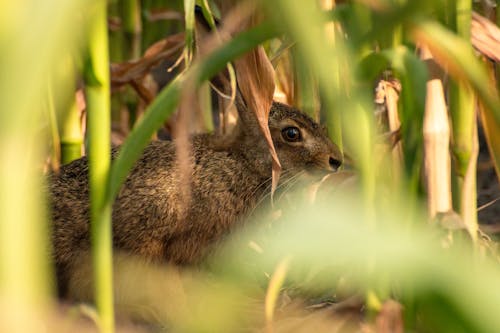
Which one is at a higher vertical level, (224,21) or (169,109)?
(224,21)

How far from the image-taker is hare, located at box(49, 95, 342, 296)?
110 inches

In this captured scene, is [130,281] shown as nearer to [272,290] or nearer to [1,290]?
[272,290]

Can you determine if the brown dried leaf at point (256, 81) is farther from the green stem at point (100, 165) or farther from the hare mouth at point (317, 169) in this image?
the hare mouth at point (317, 169)

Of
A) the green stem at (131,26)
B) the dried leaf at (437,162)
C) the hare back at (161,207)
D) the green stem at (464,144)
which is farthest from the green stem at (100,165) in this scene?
the green stem at (131,26)

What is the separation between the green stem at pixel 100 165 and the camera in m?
1.44

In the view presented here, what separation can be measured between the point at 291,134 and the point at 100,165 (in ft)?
5.33

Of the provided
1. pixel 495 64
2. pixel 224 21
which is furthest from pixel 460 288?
pixel 495 64

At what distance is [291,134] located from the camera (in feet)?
10.00

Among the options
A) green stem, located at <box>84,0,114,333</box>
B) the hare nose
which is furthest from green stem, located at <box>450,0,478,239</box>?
green stem, located at <box>84,0,114,333</box>

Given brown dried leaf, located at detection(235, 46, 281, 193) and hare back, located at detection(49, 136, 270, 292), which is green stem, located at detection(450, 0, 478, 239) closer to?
brown dried leaf, located at detection(235, 46, 281, 193)

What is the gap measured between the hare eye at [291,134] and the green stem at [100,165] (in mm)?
1581

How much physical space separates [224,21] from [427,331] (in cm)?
70

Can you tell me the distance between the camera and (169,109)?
1300 millimetres

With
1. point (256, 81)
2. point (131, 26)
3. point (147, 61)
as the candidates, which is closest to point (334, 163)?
point (147, 61)
